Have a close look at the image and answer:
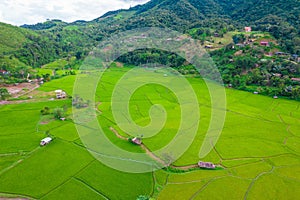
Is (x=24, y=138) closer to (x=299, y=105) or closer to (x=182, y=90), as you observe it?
(x=182, y=90)

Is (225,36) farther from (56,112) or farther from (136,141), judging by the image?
(136,141)

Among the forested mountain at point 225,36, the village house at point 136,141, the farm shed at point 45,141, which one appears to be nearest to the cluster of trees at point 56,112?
the farm shed at point 45,141

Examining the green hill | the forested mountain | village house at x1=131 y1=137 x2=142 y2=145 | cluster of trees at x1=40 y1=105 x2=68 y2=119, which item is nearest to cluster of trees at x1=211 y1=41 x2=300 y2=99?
the forested mountain

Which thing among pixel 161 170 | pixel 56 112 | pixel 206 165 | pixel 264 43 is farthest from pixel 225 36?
pixel 161 170

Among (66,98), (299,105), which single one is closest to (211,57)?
(299,105)

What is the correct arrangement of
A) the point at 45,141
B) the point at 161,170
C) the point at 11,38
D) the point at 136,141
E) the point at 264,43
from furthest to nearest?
the point at 11,38, the point at 264,43, the point at 136,141, the point at 45,141, the point at 161,170

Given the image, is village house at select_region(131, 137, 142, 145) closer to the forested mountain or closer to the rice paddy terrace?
the rice paddy terrace
